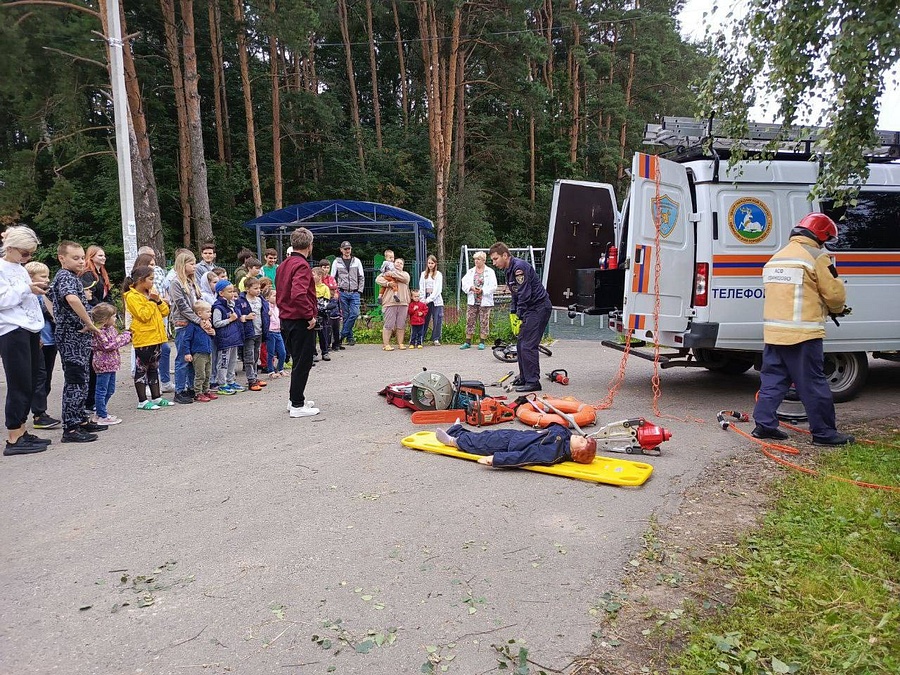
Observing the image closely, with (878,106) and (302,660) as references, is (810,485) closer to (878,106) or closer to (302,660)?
(878,106)

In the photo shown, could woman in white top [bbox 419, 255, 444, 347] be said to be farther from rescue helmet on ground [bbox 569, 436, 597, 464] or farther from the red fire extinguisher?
rescue helmet on ground [bbox 569, 436, 597, 464]

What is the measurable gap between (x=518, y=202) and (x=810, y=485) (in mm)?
28693

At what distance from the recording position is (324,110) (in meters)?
26.1

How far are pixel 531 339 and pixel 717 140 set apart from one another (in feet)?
10.2

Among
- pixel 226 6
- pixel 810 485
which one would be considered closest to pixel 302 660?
pixel 810 485

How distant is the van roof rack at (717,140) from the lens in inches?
262

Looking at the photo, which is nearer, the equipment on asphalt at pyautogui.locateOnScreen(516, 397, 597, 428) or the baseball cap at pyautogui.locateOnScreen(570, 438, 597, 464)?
the baseball cap at pyautogui.locateOnScreen(570, 438, 597, 464)

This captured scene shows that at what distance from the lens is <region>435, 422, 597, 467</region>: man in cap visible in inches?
196

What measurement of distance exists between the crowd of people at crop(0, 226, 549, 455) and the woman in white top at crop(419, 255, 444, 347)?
2.44m

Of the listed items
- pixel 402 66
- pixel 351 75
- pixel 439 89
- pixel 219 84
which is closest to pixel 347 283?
pixel 439 89

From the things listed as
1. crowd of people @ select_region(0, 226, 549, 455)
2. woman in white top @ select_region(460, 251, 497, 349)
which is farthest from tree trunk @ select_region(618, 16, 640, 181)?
crowd of people @ select_region(0, 226, 549, 455)

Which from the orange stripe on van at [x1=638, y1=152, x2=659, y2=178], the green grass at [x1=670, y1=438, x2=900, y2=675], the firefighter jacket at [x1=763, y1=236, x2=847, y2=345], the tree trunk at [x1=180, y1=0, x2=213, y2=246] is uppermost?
the tree trunk at [x1=180, y1=0, x2=213, y2=246]

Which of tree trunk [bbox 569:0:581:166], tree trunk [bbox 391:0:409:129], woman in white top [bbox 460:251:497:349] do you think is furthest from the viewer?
tree trunk [bbox 569:0:581:166]

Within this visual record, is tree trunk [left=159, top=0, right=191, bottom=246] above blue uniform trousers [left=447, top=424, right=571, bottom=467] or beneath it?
above
